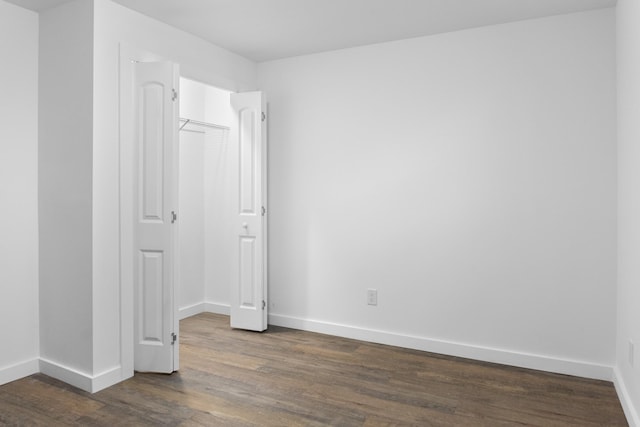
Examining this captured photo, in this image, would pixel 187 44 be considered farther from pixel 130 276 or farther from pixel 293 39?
pixel 130 276

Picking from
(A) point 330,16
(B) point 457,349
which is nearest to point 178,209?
(A) point 330,16

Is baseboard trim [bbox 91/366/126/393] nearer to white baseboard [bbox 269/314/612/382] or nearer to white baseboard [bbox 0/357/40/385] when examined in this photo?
white baseboard [bbox 0/357/40/385]

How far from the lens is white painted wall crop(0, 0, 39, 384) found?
300 centimetres

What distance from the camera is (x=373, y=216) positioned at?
152 inches

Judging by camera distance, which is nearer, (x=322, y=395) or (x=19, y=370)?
(x=322, y=395)

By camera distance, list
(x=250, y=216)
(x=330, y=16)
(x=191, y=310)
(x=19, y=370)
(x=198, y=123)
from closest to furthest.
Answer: (x=19, y=370)
(x=330, y=16)
(x=250, y=216)
(x=198, y=123)
(x=191, y=310)

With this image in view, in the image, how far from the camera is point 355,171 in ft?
12.9

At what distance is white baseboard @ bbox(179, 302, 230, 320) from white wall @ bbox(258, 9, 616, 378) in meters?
0.70

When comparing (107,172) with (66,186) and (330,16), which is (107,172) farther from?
(330,16)

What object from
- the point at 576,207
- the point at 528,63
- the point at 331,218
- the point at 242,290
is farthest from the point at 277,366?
the point at 528,63

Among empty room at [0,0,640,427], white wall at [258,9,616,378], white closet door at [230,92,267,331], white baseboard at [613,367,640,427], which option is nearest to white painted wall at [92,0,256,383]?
empty room at [0,0,640,427]

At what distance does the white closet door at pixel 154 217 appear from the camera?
312cm

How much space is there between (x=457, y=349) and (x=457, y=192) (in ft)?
4.11

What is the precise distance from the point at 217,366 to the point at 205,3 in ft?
8.50
